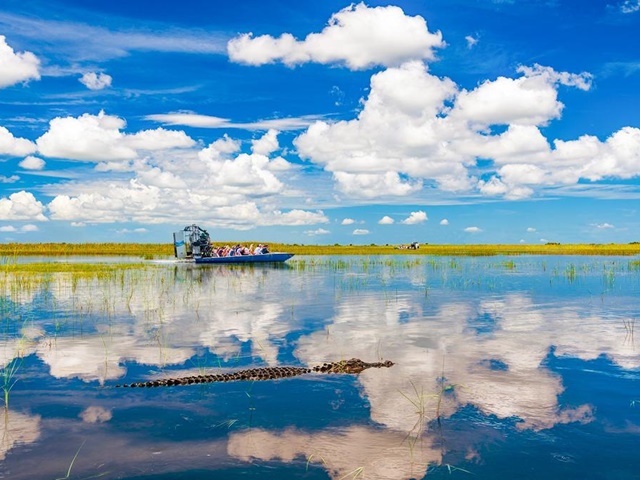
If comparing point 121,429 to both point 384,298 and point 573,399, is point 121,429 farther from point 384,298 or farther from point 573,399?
point 384,298

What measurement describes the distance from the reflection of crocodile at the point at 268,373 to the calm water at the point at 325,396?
0.29 m

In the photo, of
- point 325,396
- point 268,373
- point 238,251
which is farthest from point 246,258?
point 325,396

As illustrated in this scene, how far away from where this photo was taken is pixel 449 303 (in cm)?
2330

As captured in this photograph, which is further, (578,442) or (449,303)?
(449,303)

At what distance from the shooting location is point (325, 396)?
9.84 metres

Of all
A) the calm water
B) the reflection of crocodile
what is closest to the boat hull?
the calm water

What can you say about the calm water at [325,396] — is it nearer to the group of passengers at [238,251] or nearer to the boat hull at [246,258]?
the boat hull at [246,258]

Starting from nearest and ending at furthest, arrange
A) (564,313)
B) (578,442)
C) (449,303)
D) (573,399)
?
(578,442) < (573,399) < (564,313) < (449,303)

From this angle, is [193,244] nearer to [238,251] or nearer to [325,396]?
[238,251]

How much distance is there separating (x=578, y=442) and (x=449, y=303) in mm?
15581

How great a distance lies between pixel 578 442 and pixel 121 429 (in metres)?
6.65

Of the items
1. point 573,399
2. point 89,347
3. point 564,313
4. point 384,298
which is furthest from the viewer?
point 384,298

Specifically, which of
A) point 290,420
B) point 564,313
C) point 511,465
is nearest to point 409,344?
point 290,420

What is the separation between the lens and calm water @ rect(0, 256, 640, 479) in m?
7.25
